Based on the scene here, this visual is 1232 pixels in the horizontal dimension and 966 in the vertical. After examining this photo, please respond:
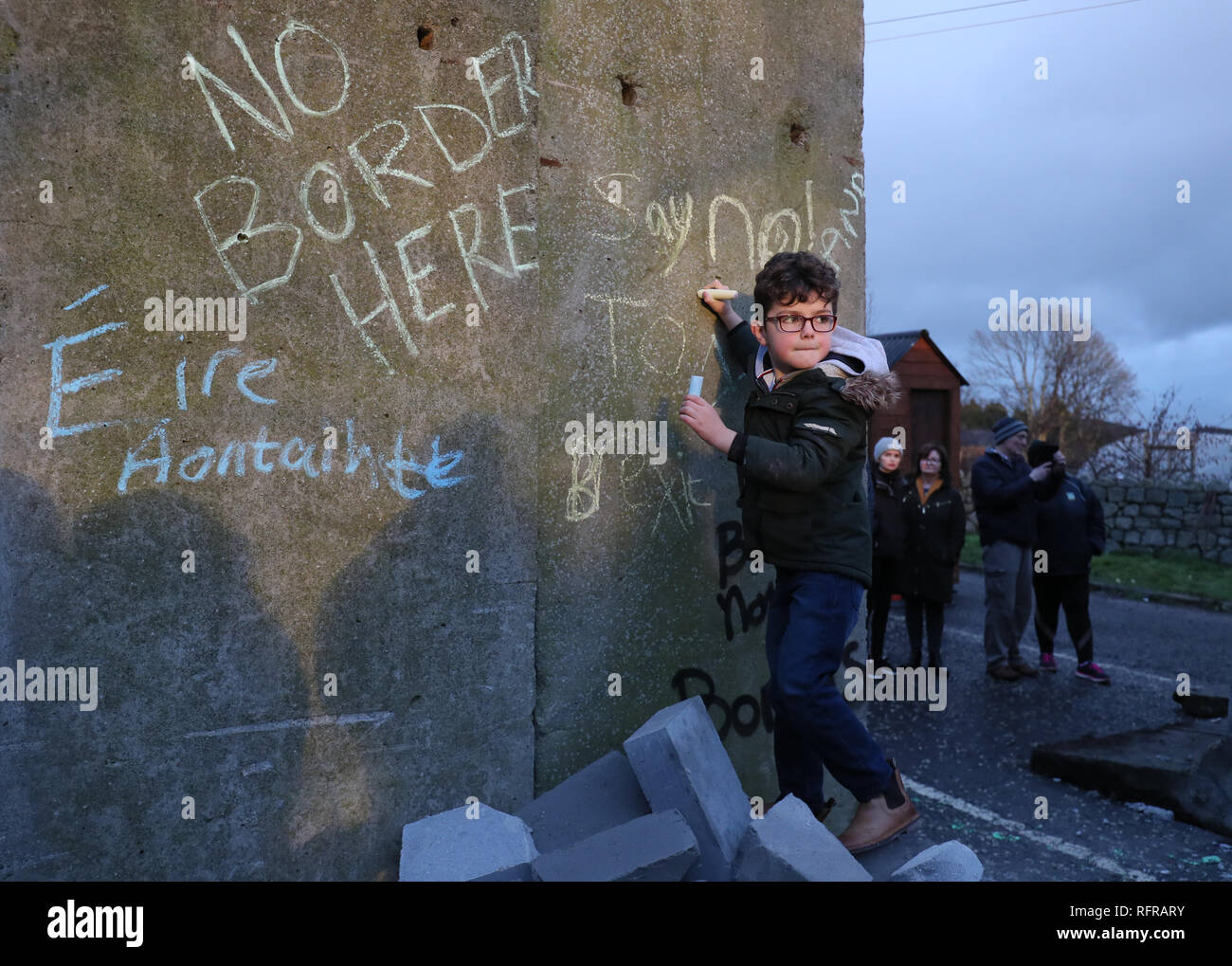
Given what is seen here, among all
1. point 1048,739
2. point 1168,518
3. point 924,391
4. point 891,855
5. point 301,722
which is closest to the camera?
point 301,722

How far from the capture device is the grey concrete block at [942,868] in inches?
102

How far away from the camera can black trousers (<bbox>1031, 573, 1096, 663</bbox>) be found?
656cm

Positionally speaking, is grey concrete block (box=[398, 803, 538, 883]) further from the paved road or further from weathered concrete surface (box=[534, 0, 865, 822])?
the paved road

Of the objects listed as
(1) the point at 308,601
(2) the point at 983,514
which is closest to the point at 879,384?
(1) the point at 308,601

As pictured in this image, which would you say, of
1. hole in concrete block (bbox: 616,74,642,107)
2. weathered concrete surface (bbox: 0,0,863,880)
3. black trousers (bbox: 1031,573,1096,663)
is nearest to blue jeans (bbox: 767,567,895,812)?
weathered concrete surface (bbox: 0,0,863,880)

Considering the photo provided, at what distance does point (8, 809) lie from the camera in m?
2.36

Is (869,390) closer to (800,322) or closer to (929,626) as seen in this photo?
(800,322)

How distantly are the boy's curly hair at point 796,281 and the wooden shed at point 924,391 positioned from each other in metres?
8.44

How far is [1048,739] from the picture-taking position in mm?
5207

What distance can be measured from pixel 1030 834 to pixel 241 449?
3.53m

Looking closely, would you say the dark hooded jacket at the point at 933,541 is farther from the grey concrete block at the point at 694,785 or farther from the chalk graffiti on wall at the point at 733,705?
the grey concrete block at the point at 694,785

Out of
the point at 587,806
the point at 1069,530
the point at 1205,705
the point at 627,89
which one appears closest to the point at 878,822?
the point at 587,806

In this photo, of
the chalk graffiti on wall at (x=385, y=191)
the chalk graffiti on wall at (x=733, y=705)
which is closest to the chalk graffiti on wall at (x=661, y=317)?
the chalk graffiti on wall at (x=733, y=705)
